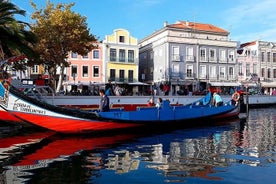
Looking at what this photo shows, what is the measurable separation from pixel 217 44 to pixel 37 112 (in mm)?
47500

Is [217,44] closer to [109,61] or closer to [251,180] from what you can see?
[109,61]

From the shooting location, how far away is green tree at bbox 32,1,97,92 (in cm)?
3347

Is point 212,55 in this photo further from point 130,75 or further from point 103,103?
point 103,103

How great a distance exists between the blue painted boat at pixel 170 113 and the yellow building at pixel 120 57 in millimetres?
31756

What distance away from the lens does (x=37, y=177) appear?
9.25m

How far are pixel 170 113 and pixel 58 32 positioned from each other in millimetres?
18158

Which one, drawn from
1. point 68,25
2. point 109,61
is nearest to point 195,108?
point 68,25

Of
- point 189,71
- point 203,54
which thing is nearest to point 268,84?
point 203,54

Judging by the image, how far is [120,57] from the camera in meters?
56.2

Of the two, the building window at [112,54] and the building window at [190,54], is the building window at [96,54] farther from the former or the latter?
the building window at [190,54]

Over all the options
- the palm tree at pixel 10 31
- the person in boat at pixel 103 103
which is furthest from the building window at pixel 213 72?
the person in boat at pixel 103 103

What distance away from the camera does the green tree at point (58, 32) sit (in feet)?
110

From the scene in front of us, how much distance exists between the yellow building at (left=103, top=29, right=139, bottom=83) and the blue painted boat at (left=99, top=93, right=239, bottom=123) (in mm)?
31756

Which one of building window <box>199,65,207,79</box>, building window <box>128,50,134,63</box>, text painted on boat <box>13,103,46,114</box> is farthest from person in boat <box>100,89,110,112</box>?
building window <box>199,65,207,79</box>
